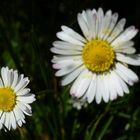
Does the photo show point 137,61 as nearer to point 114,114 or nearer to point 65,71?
point 65,71

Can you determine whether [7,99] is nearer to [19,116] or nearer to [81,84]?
[19,116]

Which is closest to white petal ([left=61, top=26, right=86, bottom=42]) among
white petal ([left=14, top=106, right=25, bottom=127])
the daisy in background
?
the daisy in background

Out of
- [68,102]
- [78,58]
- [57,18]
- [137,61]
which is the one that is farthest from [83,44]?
[57,18]

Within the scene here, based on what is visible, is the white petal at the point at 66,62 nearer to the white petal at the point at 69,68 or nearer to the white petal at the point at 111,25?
the white petal at the point at 69,68

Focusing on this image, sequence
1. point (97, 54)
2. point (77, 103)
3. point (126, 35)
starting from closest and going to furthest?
point (126, 35) → point (97, 54) → point (77, 103)

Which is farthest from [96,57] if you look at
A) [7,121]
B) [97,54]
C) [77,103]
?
[77,103]

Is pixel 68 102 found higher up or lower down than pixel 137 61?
higher up
